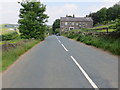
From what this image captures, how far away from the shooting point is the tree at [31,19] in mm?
28859

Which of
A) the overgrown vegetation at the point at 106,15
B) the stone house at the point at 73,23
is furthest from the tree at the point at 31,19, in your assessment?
the stone house at the point at 73,23

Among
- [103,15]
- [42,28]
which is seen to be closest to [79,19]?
[103,15]

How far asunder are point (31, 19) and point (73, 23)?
7525cm

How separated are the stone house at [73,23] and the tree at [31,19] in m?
67.2

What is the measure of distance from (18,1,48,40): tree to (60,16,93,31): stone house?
221 ft

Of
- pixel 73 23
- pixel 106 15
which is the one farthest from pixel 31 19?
pixel 106 15

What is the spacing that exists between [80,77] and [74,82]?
75cm

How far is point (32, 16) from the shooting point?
3002 centimetres

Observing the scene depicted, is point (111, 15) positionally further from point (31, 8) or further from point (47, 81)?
point (47, 81)

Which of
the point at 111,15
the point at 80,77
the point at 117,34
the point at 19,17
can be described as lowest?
the point at 80,77

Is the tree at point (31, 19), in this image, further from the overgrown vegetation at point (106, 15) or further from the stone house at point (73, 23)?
the stone house at point (73, 23)

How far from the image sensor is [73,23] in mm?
102875

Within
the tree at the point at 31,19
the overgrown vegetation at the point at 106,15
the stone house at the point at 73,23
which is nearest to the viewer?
the tree at the point at 31,19

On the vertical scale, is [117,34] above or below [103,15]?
below
